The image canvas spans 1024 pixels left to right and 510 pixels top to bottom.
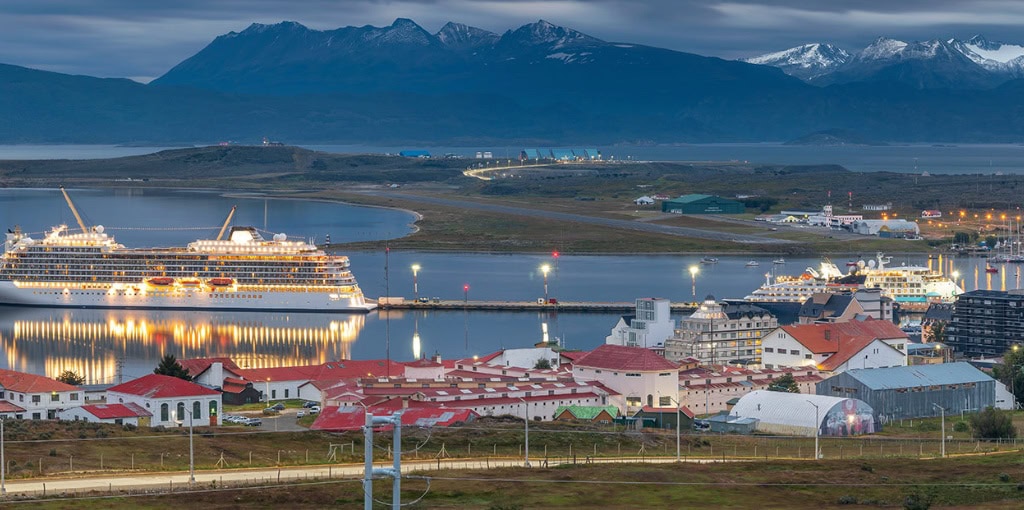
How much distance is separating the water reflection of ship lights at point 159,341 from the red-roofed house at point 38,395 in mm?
7474

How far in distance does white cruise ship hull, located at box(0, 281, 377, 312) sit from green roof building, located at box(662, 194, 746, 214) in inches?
1894

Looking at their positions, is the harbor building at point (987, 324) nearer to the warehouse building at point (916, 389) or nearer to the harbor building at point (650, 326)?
the harbor building at point (650, 326)

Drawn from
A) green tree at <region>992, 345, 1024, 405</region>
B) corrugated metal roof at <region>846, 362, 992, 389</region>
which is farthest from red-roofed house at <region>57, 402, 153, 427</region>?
green tree at <region>992, 345, 1024, 405</region>

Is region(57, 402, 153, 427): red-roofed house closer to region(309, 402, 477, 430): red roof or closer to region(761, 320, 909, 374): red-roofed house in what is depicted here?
region(309, 402, 477, 430): red roof

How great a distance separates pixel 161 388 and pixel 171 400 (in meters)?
0.36

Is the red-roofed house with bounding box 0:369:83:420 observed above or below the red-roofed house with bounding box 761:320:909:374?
below

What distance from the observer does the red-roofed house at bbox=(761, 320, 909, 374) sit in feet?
131

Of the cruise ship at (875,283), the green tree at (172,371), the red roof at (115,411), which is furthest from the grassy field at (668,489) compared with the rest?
the cruise ship at (875,283)

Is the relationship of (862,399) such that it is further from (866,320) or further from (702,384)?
(866,320)

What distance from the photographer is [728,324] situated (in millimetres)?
45094

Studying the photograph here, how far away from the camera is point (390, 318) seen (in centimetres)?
5994

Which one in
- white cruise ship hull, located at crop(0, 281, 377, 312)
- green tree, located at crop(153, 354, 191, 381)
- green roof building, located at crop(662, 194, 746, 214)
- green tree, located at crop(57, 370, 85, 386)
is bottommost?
green tree, located at crop(57, 370, 85, 386)

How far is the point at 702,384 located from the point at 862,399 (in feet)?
11.3

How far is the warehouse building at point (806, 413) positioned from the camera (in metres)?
32.3
